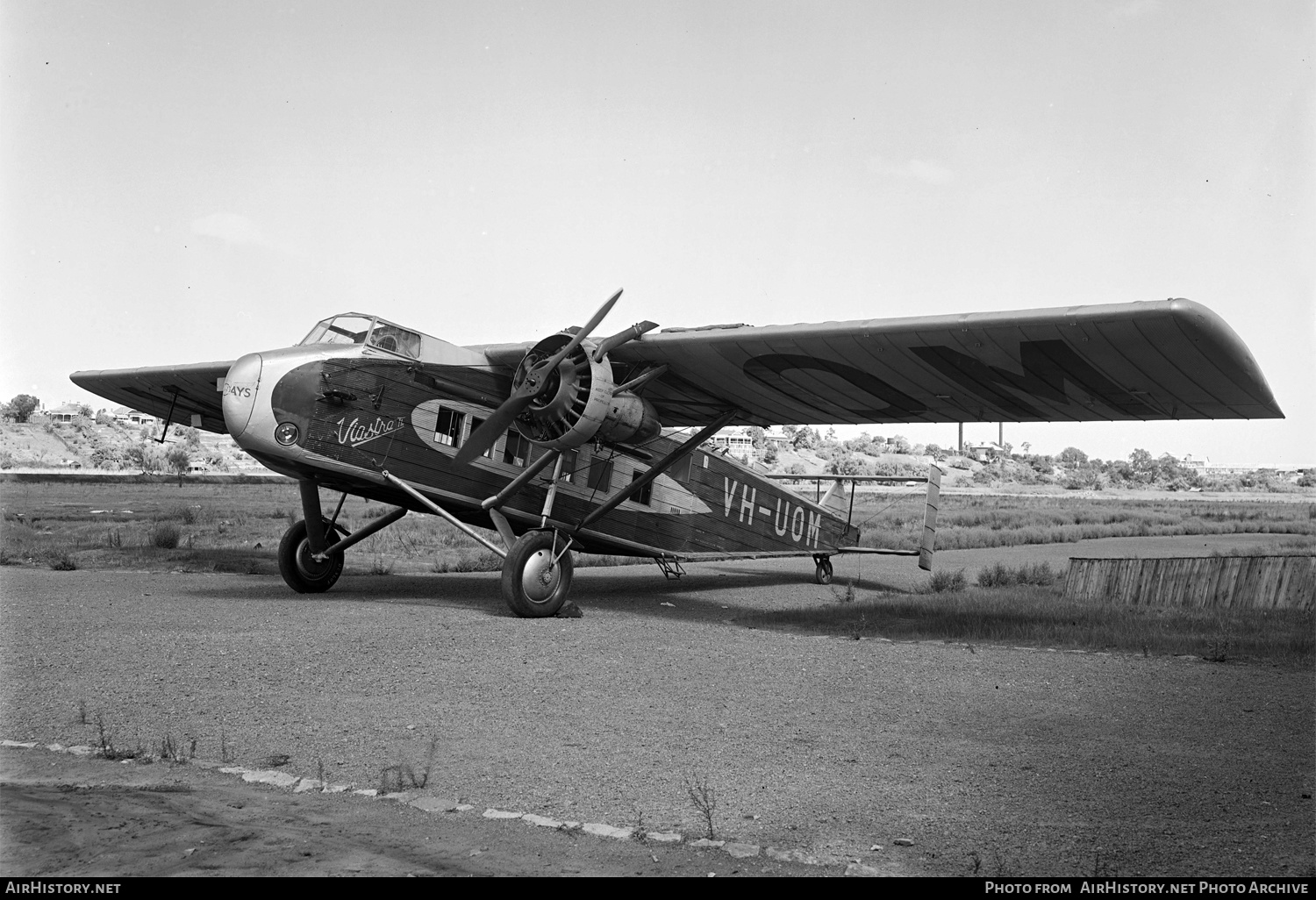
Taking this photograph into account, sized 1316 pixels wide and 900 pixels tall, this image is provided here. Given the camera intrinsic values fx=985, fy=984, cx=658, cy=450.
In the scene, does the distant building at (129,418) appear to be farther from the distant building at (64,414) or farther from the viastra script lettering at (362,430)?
the viastra script lettering at (362,430)

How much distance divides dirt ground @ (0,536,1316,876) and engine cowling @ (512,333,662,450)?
2.52 meters

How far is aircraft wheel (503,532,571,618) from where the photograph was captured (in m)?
12.8

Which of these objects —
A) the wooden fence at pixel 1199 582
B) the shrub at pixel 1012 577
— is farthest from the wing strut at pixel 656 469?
the shrub at pixel 1012 577

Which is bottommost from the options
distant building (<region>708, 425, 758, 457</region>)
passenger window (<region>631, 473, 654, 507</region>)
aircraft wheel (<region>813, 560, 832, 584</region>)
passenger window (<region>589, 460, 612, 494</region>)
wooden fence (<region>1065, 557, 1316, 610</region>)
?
aircraft wheel (<region>813, 560, 832, 584</region>)

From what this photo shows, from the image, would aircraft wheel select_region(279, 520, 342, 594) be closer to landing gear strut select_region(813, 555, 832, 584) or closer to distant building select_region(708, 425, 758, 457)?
landing gear strut select_region(813, 555, 832, 584)

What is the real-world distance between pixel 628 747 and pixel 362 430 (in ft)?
25.6

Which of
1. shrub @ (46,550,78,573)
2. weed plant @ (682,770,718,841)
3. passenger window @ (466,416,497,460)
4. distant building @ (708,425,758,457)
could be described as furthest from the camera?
distant building @ (708,425,758,457)

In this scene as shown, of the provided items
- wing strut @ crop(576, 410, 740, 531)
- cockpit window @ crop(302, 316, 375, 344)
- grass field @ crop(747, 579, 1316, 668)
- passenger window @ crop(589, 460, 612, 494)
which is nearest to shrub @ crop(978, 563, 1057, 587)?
grass field @ crop(747, 579, 1316, 668)

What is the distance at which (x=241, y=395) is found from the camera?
12250mm

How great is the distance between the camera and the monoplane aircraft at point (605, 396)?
37.0 ft

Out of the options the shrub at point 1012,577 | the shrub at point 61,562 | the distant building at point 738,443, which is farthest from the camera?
the distant building at point 738,443

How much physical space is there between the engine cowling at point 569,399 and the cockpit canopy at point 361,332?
1741 mm

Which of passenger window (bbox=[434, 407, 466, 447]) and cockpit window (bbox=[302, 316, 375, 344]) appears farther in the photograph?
passenger window (bbox=[434, 407, 466, 447])

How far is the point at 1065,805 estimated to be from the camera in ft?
17.4
